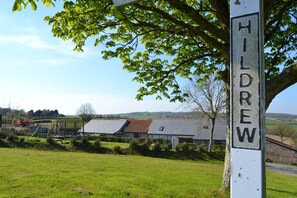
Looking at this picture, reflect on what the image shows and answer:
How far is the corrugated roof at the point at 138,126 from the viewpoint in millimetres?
71100

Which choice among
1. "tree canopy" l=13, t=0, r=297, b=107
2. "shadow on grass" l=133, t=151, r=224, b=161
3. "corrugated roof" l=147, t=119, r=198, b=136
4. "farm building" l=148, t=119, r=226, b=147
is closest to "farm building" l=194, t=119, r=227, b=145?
"farm building" l=148, t=119, r=226, b=147

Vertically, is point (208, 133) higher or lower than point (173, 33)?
lower

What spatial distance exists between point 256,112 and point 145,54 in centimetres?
842

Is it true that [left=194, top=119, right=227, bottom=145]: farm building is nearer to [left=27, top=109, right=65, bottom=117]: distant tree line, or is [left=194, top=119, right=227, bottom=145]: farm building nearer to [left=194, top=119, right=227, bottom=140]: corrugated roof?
[left=194, top=119, right=227, bottom=140]: corrugated roof

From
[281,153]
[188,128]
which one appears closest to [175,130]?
[188,128]

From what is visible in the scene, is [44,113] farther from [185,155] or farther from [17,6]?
[17,6]

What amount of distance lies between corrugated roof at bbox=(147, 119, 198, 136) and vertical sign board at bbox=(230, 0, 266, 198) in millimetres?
61714

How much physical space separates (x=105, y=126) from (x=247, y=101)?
7348cm

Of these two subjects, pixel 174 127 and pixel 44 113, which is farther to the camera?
pixel 44 113

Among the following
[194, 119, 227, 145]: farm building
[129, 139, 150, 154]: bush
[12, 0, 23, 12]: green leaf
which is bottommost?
[129, 139, 150, 154]: bush

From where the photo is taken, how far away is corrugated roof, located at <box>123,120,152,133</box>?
71.1 meters

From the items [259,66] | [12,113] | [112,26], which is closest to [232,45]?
[259,66]

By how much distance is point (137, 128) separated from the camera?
72.1 metres

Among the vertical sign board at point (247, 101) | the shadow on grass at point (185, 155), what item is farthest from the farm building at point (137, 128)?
the vertical sign board at point (247, 101)
